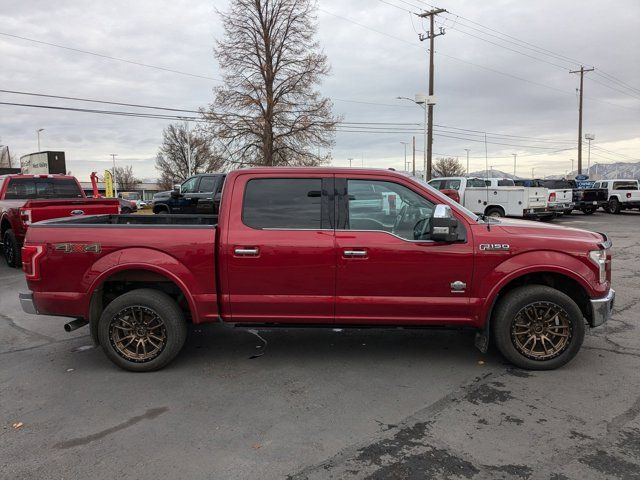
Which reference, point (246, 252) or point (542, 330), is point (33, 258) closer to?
point (246, 252)

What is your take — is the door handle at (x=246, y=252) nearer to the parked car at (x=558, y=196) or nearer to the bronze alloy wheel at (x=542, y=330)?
the bronze alloy wheel at (x=542, y=330)

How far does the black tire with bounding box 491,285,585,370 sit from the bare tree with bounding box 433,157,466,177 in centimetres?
9594

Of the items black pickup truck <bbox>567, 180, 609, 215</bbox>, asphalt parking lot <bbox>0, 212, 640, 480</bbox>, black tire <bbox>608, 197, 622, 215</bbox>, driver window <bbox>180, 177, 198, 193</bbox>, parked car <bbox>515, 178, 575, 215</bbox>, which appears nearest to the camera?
asphalt parking lot <bbox>0, 212, 640, 480</bbox>

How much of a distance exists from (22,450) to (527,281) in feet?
14.3

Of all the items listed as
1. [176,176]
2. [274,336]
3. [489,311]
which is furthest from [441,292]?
[176,176]

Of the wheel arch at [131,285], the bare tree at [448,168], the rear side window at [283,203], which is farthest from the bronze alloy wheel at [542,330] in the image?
the bare tree at [448,168]

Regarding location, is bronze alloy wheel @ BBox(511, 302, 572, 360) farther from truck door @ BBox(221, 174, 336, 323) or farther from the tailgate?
the tailgate

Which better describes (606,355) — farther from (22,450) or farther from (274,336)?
(22,450)

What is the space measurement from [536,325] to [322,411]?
218cm

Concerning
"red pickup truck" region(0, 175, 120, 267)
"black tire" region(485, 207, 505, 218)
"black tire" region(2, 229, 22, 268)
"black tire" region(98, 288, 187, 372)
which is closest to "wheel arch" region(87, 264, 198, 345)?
"black tire" region(98, 288, 187, 372)

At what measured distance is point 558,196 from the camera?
903 inches

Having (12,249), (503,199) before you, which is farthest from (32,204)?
(503,199)

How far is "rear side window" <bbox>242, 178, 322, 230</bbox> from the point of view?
4.52 m

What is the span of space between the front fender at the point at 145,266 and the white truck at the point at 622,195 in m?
28.8
